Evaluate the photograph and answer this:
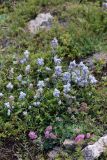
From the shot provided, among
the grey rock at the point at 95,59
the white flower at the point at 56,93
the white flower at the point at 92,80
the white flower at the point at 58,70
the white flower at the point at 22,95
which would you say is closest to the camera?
the white flower at the point at 56,93

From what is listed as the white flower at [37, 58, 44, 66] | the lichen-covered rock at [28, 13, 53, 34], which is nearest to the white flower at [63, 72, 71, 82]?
the white flower at [37, 58, 44, 66]

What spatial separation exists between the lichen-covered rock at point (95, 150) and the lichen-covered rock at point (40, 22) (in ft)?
9.07

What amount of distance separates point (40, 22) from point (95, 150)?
314cm

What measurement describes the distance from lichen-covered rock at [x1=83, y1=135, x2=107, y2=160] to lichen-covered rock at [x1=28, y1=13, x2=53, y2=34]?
2.77 metres

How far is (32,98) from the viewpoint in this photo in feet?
19.7

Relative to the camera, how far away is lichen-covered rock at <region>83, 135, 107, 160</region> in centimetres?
515

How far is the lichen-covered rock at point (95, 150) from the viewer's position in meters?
5.15

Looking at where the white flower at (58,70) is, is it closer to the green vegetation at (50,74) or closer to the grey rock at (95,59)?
the green vegetation at (50,74)

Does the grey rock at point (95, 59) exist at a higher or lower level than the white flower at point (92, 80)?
lower

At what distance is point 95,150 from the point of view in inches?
204

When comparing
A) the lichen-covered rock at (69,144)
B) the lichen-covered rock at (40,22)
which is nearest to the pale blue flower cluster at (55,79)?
the lichen-covered rock at (69,144)

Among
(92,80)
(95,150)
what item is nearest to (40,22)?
(92,80)

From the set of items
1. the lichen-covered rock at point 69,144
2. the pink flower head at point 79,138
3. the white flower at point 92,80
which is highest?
the white flower at point 92,80

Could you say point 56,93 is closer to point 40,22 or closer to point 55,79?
point 55,79
